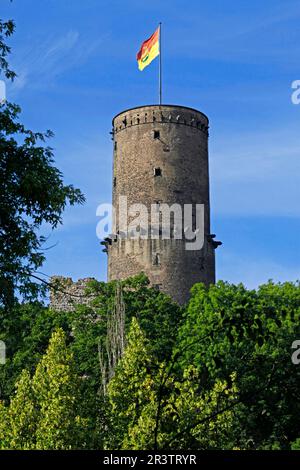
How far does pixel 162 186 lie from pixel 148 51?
9034mm

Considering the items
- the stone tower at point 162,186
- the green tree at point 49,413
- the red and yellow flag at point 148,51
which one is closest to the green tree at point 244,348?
the green tree at point 49,413

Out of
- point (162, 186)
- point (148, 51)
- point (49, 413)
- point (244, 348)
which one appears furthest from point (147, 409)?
point (148, 51)

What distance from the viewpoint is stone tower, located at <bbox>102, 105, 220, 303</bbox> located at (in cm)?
4994

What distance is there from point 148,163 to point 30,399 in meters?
23.1

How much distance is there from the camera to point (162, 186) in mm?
50219

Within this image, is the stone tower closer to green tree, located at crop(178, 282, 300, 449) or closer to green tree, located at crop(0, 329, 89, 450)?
green tree, located at crop(178, 282, 300, 449)

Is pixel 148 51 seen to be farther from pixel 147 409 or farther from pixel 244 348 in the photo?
pixel 147 409

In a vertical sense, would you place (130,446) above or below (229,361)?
below

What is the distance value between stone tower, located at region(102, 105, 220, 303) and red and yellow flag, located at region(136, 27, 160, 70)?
2.89 m

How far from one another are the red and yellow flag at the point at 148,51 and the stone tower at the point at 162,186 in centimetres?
289
